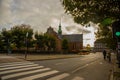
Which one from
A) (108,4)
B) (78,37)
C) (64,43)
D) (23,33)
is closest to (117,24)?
(108,4)

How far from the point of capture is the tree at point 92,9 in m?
14.3

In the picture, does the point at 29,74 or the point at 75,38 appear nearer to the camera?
the point at 29,74

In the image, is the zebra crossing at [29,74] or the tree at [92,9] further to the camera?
the tree at [92,9]

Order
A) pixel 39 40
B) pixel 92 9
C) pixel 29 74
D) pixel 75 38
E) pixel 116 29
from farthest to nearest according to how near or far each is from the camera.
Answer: pixel 75 38, pixel 39 40, pixel 92 9, pixel 29 74, pixel 116 29

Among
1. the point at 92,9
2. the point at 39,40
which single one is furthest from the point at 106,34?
the point at 39,40

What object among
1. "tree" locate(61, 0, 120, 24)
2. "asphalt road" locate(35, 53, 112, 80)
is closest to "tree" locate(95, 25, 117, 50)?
"asphalt road" locate(35, 53, 112, 80)

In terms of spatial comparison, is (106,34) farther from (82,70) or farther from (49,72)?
(49,72)

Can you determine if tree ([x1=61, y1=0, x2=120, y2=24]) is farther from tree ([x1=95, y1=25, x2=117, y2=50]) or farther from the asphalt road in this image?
tree ([x1=95, y1=25, x2=117, y2=50])

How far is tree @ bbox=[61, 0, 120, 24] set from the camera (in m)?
14.3

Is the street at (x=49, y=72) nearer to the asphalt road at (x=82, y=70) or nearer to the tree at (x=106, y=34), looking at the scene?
the asphalt road at (x=82, y=70)

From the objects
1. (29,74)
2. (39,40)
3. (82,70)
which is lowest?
(82,70)

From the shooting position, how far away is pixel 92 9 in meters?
15.0

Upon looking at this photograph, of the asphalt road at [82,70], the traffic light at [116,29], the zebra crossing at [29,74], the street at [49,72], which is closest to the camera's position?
the traffic light at [116,29]

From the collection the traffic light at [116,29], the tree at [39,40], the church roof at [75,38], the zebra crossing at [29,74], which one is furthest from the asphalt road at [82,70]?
the church roof at [75,38]
